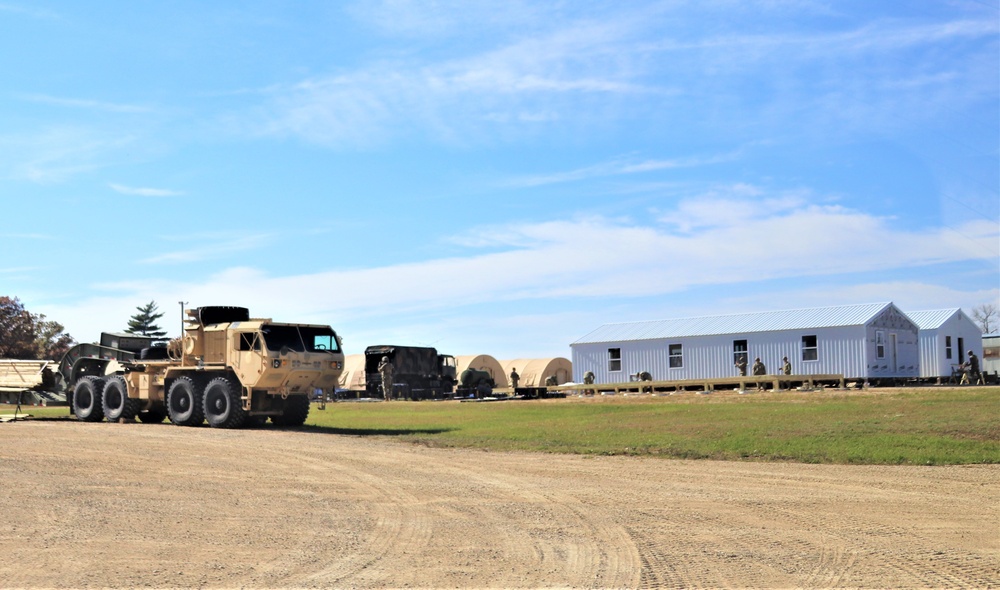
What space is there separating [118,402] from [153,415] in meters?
1.14

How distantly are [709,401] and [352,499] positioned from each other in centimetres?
2075

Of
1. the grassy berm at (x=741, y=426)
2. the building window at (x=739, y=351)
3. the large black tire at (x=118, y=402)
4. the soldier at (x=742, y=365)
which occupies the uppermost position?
the building window at (x=739, y=351)

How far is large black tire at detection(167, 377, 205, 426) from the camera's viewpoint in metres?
26.3

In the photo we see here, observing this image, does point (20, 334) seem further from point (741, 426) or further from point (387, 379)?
point (741, 426)

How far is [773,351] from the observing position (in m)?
45.8

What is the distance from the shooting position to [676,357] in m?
48.8

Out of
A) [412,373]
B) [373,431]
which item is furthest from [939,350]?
[373,431]

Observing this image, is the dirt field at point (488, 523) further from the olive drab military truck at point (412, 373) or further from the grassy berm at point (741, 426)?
the olive drab military truck at point (412, 373)

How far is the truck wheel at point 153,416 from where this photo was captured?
29391 mm

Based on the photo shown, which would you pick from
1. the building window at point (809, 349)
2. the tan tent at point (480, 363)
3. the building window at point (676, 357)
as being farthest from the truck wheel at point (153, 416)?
the tan tent at point (480, 363)

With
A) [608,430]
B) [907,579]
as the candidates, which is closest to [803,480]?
[907,579]

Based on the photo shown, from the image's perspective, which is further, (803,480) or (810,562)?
(803,480)

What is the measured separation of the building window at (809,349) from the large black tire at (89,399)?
29.7m

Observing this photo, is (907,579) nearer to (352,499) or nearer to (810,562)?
(810,562)
